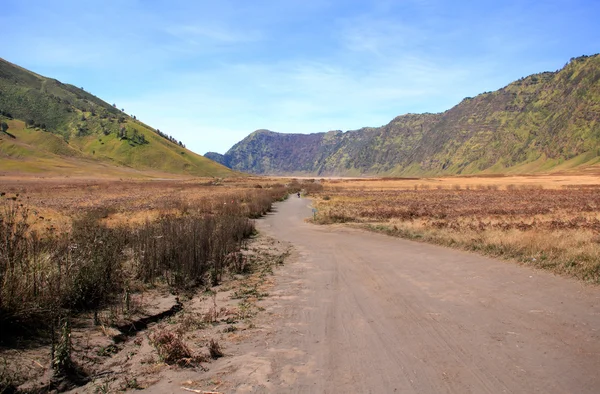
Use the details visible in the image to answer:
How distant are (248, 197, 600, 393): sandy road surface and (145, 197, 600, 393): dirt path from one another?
18 mm

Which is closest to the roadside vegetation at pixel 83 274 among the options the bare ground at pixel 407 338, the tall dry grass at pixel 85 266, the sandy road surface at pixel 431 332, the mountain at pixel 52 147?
the tall dry grass at pixel 85 266

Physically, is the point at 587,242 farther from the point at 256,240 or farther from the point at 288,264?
the point at 256,240

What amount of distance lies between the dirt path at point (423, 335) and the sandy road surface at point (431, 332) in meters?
0.02

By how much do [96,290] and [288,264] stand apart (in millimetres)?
6272

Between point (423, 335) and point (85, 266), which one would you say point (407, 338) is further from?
point (85, 266)

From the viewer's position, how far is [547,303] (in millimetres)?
7879

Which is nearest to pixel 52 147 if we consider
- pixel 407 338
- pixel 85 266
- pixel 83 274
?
pixel 85 266

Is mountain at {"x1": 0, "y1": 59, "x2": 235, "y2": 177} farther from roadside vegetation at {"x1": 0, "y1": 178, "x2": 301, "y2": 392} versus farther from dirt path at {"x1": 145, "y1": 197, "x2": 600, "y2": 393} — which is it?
dirt path at {"x1": 145, "y1": 197, "x2": 600, "y2": 393}

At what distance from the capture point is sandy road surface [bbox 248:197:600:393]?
4902 millimetres

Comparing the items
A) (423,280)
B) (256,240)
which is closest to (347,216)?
(256,240)

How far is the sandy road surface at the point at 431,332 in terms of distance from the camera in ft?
16.1

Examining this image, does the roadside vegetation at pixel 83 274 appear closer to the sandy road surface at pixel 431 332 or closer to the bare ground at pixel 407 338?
the bare ground at pixel 407 338

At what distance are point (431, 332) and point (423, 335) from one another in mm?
203

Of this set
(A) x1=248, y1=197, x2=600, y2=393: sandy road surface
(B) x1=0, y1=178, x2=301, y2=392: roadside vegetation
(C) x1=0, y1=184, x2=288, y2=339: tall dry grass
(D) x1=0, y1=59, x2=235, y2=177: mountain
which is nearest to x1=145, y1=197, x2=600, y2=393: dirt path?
(A) x1=248, y1=197, x2=600, y2=393: sandy road surface
